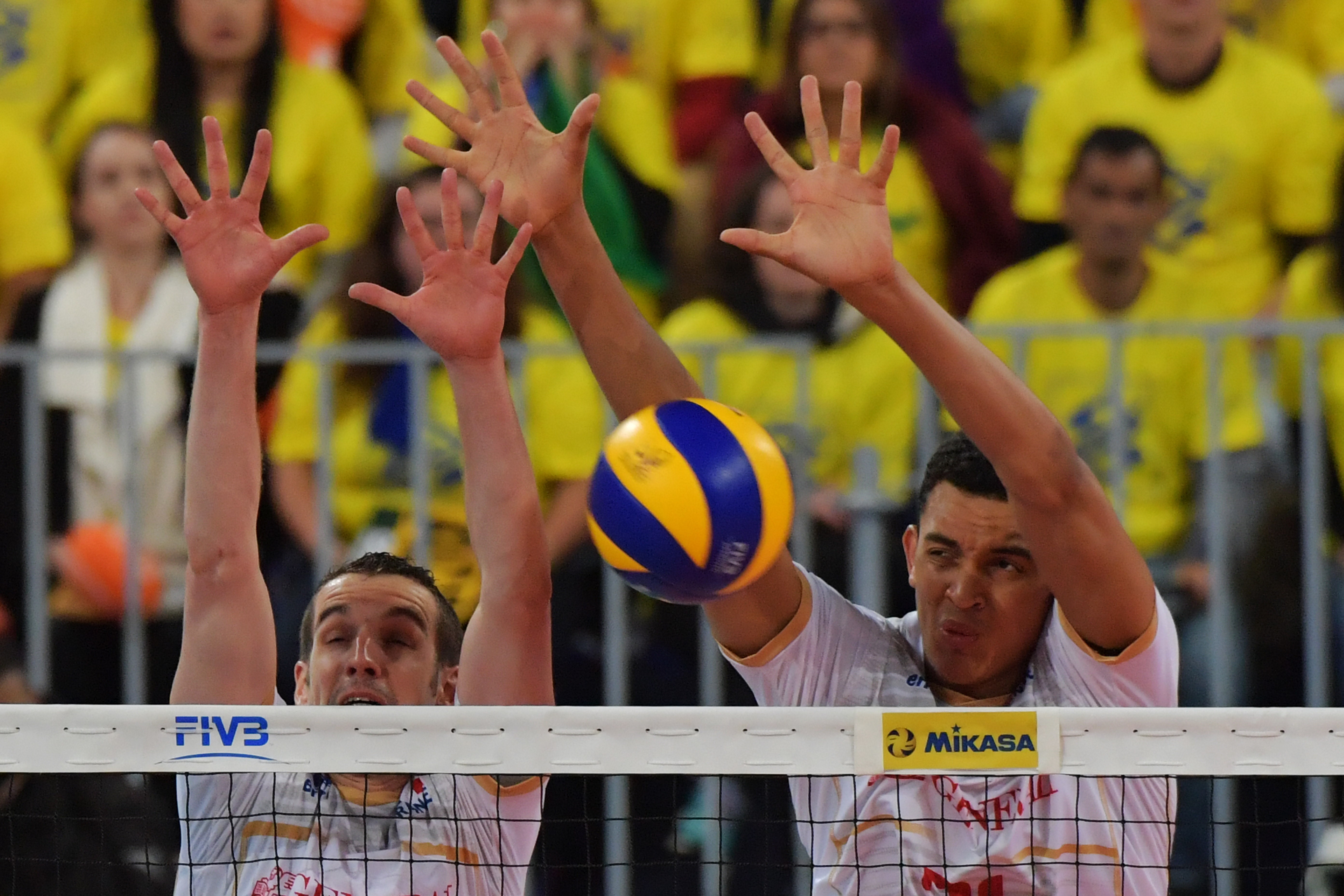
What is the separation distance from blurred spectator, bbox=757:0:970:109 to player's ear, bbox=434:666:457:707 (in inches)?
137

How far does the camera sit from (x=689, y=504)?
3820mm

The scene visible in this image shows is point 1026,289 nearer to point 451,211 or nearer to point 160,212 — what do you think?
point 451,211

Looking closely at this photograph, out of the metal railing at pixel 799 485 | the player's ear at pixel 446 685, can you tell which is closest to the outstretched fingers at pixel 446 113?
the player's ear at pixel 446 685

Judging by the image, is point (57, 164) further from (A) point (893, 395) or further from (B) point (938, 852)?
(B) point (938, 852)

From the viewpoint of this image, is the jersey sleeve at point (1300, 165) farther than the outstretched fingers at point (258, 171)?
Yes

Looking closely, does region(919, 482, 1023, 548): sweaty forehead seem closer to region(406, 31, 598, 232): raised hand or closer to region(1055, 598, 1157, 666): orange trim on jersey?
region(1055, 598, 1157, 666): orange trim on jersey

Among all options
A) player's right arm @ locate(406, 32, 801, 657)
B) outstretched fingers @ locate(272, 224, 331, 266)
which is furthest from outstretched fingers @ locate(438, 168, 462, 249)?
outstretched fingers @ locate(272, 224, 331, 266)

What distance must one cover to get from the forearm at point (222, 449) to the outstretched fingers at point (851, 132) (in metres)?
1.24

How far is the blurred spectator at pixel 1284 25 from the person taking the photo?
7.34m

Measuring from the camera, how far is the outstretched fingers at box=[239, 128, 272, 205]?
13.3ft

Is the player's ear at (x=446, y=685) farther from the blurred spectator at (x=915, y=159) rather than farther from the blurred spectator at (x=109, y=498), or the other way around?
the blurred spectator at (x=915, y=159)

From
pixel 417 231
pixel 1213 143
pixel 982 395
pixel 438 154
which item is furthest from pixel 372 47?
pixel 982 395

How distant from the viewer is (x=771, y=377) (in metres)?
6.41

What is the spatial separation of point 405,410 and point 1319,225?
3.22 metres
